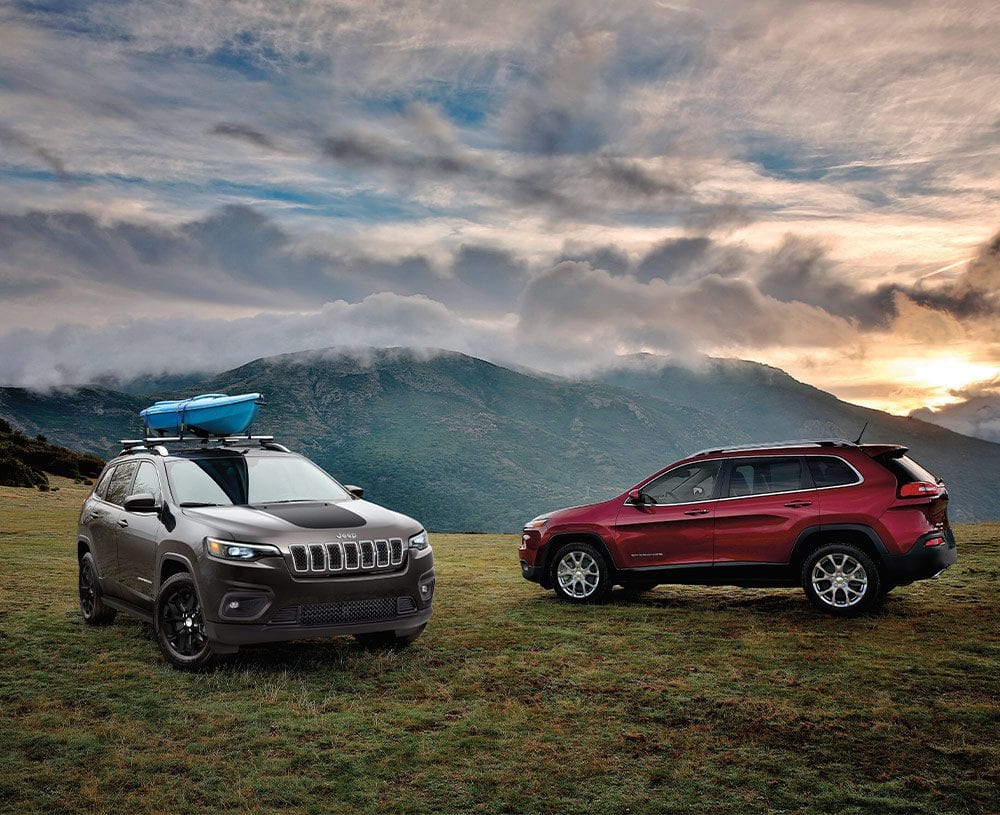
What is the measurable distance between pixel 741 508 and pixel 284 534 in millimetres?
5633

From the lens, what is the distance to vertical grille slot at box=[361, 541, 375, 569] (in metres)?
8.39

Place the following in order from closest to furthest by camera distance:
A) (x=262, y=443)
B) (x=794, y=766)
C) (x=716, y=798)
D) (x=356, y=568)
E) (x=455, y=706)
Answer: (x=716, y=798) → (x=794, y=766) → (x=455, y=706) → (x=356, y=568) → (x=262, y=443)

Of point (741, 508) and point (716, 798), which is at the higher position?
point (741, 508)

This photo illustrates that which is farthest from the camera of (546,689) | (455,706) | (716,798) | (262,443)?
(262,443)

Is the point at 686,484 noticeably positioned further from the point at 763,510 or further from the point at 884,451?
the point at 884,451

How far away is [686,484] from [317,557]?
534 centimetres

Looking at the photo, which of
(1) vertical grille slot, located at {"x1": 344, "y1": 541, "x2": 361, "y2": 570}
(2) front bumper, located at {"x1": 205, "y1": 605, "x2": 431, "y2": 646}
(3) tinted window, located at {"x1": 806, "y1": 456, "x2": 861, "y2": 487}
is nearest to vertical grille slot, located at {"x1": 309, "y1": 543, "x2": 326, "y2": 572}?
(1) vertical grille slot, located at {"x1": 344, "y1": 541, "x2": 361, "y2": 570}

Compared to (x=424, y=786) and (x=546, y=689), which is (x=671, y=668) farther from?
(x=424, y=786)

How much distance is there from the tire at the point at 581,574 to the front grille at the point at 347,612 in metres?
4.04

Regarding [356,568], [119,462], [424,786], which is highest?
[119,462]

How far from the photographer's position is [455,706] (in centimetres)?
723

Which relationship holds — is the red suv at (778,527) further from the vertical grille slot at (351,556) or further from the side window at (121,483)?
the side window at (121,483)

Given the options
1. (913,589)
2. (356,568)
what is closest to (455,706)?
(356,568)

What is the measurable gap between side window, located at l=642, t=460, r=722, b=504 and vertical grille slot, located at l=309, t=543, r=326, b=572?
5.11 m
